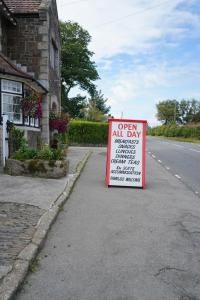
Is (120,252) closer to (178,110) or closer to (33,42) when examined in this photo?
(33,42)

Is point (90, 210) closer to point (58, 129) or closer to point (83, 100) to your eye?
point (58, 129)

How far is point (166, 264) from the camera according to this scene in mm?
4895

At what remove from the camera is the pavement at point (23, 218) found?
4297 millimetres

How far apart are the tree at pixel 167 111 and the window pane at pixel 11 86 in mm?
101221

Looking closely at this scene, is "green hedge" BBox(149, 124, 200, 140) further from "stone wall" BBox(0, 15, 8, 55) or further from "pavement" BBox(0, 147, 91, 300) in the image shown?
"pavement" BBox(0, 147, 91, 300)

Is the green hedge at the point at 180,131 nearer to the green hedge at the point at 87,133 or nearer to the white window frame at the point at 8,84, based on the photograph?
the green hedge at the point at 87,133

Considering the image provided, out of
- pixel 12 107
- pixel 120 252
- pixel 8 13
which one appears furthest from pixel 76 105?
pixel 120 252

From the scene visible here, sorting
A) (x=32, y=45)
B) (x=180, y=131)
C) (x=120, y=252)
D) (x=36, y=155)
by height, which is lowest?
(x=120, y=252)

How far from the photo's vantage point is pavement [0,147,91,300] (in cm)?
430

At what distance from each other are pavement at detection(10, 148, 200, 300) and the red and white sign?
5.58ft

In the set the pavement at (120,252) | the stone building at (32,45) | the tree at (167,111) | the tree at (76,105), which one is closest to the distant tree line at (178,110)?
the tree at (167,111)

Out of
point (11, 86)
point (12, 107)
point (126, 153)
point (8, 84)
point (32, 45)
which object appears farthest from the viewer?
point (32, 45)

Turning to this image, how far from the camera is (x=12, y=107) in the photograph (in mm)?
15031

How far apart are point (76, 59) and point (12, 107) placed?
113ft
